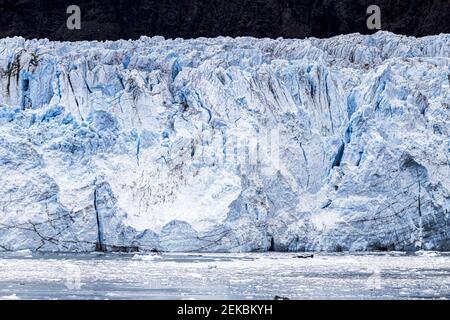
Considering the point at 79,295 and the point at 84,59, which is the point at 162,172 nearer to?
the point at 84,59

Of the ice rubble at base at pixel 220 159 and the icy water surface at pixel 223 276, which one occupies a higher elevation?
the ice rubble at base at pixel 220 159

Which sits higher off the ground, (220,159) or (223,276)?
(220,159)

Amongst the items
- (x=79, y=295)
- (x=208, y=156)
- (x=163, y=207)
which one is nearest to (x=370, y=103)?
(x=208, y=156)

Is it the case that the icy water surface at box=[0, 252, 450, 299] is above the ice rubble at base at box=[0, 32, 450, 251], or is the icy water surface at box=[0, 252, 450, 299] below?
below

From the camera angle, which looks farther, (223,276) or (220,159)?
(220,159)

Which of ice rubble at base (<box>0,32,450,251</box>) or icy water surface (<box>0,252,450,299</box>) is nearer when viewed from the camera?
icy water surface (<box>0,252,450,299</box>)

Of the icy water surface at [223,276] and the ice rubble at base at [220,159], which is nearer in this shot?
the icy water surface at [223,276]
